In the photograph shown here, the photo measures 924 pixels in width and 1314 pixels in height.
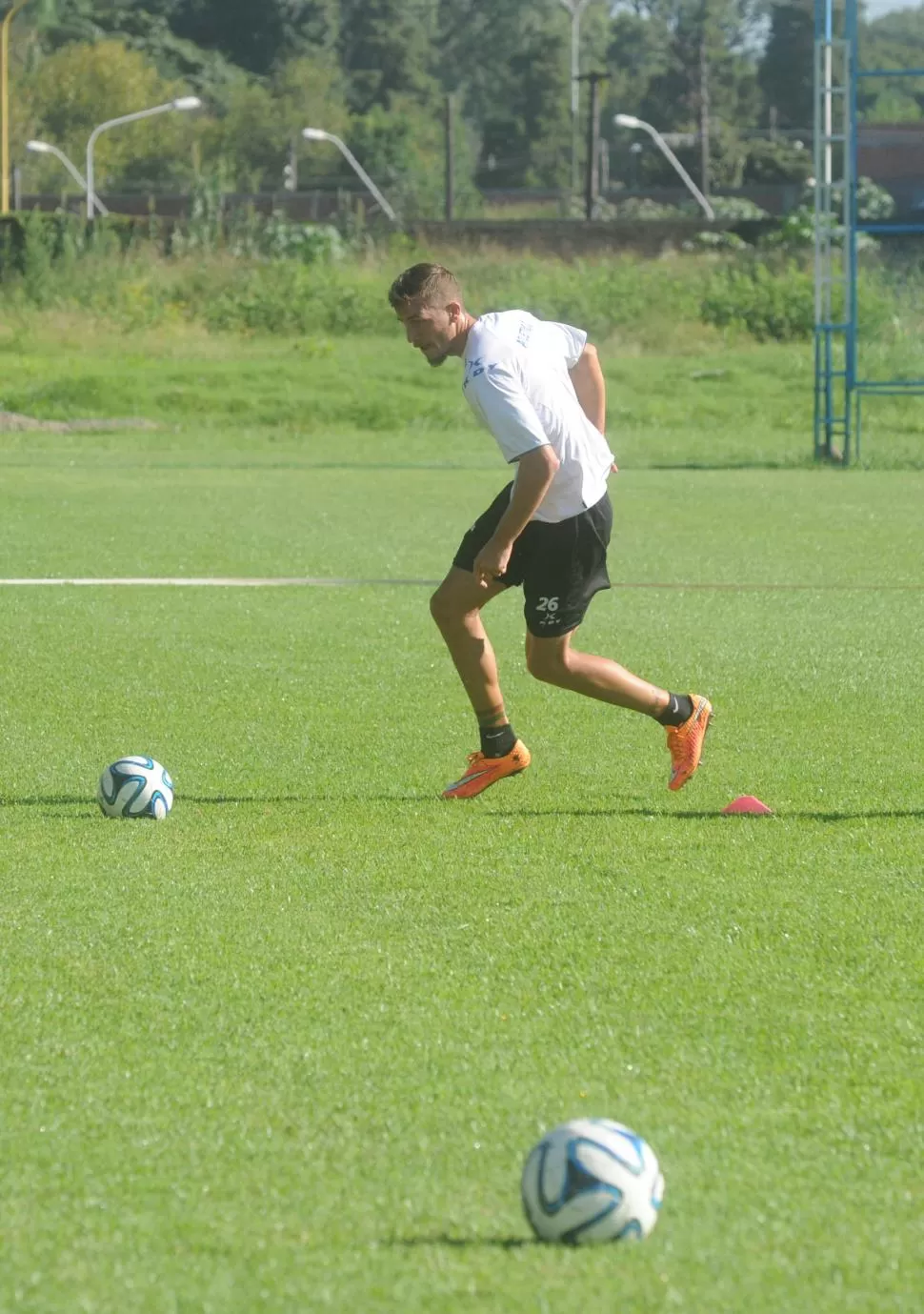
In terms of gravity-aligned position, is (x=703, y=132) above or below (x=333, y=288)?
above

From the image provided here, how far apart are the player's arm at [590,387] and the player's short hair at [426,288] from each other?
0.88 metres

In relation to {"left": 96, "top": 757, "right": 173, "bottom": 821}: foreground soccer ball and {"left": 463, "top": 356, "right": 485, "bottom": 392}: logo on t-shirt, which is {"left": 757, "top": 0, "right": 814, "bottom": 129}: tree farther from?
{"left": 96, "top": 757, "right": 173, "bottom": 821}: foreground soccer ball

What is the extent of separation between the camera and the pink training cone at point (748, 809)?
7363 millimetres

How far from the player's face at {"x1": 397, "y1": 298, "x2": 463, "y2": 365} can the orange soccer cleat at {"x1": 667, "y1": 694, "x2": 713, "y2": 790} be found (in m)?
1.75

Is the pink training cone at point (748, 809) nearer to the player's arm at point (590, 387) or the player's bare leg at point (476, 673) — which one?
the player's bare leg at point (476, 673)

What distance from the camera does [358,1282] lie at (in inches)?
138

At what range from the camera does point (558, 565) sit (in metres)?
7.52

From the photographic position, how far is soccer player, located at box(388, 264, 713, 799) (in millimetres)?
6992

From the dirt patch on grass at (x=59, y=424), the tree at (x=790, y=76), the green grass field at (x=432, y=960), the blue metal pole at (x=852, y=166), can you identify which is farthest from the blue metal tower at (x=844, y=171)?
the tree at (x=790, y=76)

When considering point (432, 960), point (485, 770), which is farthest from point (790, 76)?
point (432, 960)

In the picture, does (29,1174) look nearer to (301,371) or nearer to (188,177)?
(301,371)

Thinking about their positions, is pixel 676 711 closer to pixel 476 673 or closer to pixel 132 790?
pixel 476 673

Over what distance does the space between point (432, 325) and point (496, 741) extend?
1.72 metres

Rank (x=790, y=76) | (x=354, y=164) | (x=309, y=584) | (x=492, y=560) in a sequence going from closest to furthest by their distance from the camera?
1. (x=492, y=560)
2. (x=309, y=584)
3. (x=354, y=164)
4. (x=790, y=76)
